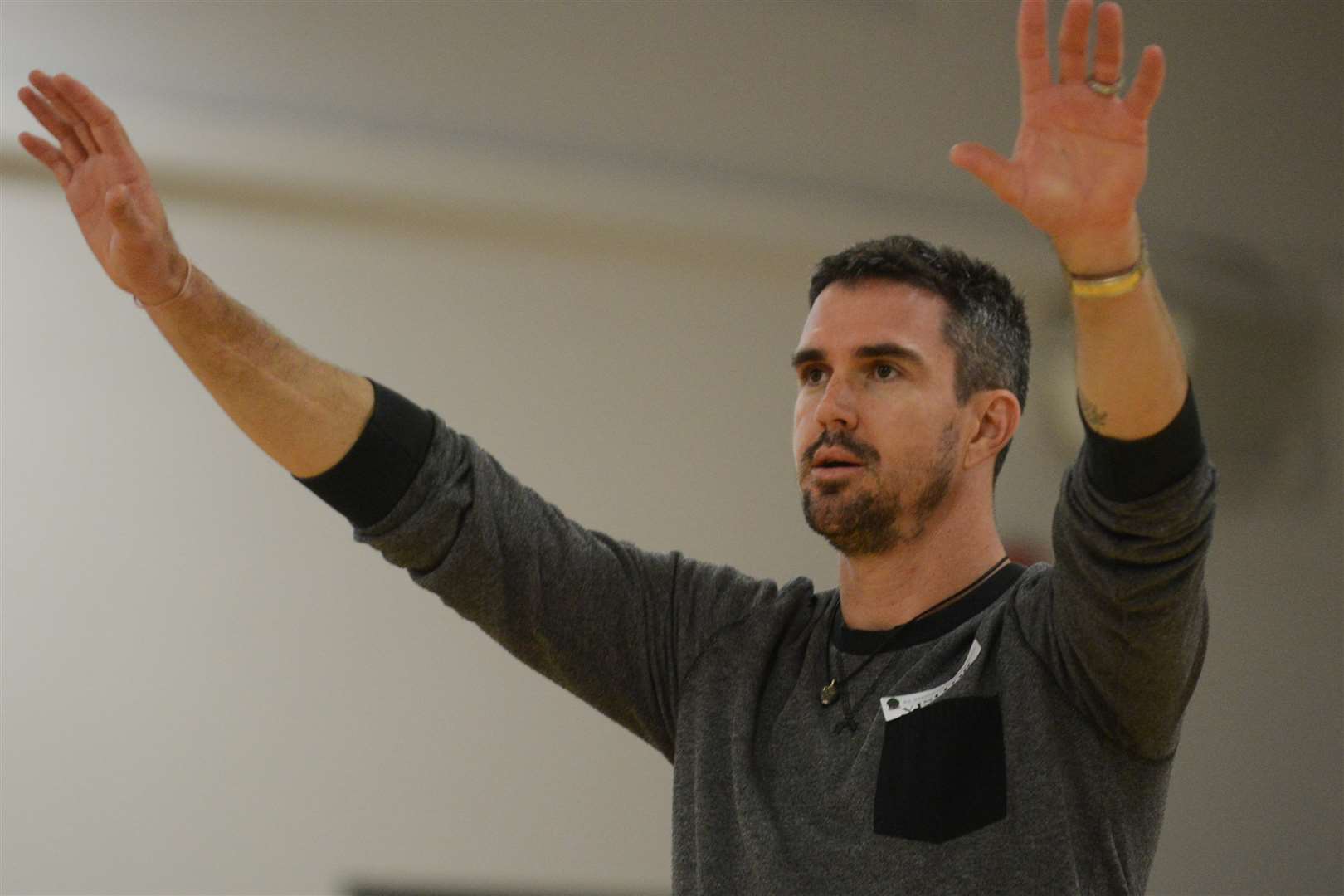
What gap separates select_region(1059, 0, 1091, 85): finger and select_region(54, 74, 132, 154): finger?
1.08m

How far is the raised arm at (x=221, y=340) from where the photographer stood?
1.64 metres

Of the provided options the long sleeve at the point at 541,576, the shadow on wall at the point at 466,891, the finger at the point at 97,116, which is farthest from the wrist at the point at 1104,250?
the shadow on wall at the point at 466,891

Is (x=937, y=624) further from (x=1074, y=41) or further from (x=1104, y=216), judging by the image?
A: (x=1074, y=41)

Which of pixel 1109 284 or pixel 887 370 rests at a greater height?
A: pixel 887 370

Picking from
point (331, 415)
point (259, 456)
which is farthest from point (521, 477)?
point (331, 415)

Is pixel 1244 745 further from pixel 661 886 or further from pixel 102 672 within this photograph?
pixel 102 672

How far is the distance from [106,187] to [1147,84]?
118 centimetres

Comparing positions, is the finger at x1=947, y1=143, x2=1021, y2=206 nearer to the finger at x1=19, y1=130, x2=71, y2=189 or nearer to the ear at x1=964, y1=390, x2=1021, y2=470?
the ear at x1=964, y1=390, x2=1021, y2=470

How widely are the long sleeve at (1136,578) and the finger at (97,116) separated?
1.17 m

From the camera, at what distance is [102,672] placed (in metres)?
3.16

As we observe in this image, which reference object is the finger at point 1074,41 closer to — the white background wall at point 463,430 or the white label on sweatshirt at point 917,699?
the white label on sweatshirt at point 917,699

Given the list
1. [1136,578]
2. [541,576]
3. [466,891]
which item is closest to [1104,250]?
[1136,578]

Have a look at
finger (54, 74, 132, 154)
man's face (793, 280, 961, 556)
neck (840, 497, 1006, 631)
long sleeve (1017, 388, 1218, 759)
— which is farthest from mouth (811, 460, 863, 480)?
Answer: finger (54, 74, 132, 154)

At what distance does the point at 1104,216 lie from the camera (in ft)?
4.22
